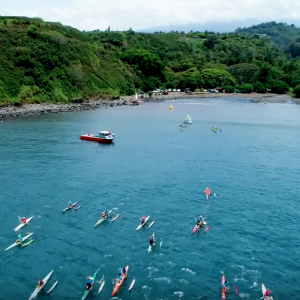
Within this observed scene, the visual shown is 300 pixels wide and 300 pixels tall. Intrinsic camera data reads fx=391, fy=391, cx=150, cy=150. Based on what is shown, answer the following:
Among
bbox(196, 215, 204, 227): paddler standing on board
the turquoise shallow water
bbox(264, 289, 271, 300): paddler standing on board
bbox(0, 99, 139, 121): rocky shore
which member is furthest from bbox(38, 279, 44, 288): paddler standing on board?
bbox(0, 99, 139, 121): rocky shore

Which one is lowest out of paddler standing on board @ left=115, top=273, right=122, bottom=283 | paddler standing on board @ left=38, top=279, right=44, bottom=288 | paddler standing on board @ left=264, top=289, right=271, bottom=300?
paddler standing on board @ left=264, top=289, right=271, bottom=300

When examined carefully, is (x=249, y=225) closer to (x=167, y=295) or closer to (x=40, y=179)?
(x=167, y=295)

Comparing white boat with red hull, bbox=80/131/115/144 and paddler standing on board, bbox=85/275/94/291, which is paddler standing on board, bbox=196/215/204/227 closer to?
paddler standing on board, bbox=85/275/94/291

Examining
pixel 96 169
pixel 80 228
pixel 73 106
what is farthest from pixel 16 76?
pixel 80 228

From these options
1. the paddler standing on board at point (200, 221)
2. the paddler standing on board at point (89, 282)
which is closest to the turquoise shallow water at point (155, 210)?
the paddler standing on board at point (89, 282)

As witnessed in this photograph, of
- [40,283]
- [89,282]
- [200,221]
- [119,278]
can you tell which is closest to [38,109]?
[200,221]

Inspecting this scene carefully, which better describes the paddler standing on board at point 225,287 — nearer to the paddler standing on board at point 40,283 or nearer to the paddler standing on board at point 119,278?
the paddler standing on board at point 119,278

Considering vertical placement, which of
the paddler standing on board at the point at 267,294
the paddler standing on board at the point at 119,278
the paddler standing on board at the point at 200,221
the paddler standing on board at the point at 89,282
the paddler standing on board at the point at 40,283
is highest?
the paddler standing on board at the point at 40,283

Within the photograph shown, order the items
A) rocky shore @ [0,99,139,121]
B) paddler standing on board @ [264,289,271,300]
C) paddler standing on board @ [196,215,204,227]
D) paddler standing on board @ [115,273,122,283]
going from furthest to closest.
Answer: rocky shore @ [0,99,139,121]
paddler standing on board @ [196,215,204,227]
paddler standing on board @ [115,273,122,283]
paddler standing on board @ [264,289,271,300]

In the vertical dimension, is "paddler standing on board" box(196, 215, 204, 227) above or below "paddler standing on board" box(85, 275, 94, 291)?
below
